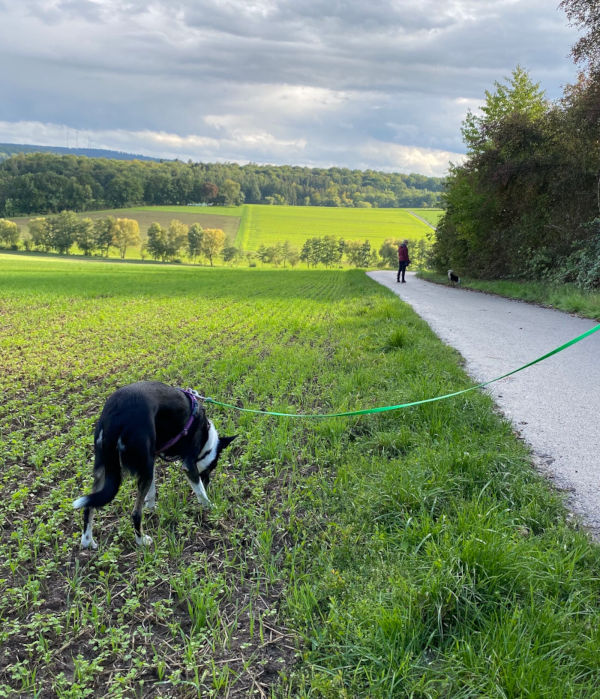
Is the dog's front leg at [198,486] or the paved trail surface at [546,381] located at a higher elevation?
the paved trail surface at [546,381]

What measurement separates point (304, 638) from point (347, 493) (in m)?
1.50

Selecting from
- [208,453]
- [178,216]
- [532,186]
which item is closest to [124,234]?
[178,216]

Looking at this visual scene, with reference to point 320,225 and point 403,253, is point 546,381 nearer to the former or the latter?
point 403,253

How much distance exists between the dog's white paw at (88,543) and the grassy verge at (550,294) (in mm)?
12305

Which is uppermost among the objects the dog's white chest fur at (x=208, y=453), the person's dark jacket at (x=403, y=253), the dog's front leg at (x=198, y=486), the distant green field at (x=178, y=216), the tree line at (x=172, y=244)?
the person's dark jacket at (x=403, y=253)

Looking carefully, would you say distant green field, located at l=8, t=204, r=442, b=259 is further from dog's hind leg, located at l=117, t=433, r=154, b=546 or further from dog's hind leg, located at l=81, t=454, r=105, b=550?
dog's hind leg, located at l=117, t=433, r=154, b=546

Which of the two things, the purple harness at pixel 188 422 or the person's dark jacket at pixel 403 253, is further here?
the person's dark jacket at pixel 403 253

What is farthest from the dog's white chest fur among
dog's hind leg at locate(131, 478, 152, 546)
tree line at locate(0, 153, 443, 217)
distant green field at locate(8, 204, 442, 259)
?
tree line at locate(0, 153, 443, 217)

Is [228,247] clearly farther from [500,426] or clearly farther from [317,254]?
[500,426]

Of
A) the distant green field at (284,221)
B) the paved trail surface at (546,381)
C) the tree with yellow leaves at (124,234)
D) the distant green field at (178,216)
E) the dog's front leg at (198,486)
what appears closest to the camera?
the dog's front leg at (198,486)

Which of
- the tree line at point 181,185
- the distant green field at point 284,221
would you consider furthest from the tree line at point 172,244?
the tree line at point 181,185

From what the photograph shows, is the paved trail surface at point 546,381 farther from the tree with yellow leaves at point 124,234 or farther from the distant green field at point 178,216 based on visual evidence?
the distant green field at point 178,216

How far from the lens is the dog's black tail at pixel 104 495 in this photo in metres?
3.05

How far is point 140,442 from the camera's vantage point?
10.4 feet
